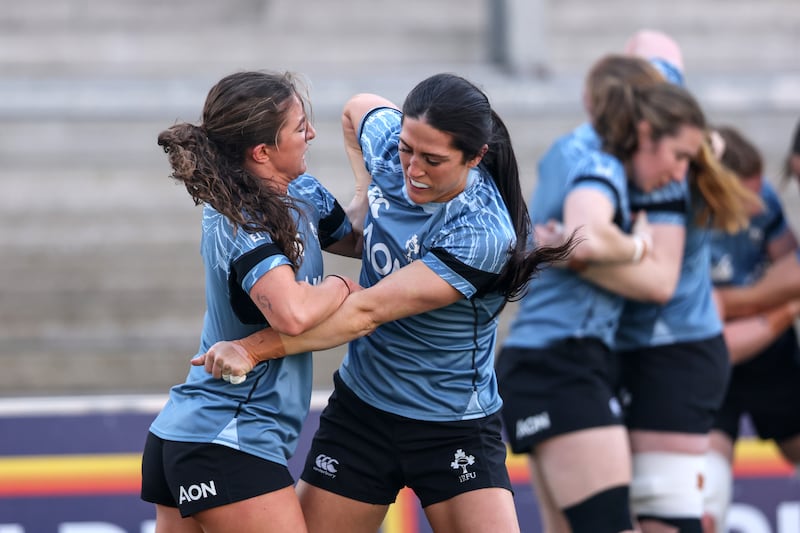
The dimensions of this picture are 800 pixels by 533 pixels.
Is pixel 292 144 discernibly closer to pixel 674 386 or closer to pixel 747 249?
pixel 674 386

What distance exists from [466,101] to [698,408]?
1699 mm

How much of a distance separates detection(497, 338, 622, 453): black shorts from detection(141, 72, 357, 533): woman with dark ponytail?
108cm

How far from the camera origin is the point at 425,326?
9.50 feet

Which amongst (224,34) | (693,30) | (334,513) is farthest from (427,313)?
(693,30)

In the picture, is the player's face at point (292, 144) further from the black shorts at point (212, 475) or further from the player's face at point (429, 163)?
the black shorts at point (212, 475)

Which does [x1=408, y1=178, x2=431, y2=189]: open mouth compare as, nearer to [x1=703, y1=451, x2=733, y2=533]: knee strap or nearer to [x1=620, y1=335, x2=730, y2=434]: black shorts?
[x1=620, y1=335, x2=730, y2=434]: black shorts

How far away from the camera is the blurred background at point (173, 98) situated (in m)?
6.65

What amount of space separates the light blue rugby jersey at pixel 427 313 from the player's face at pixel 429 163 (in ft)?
0.17

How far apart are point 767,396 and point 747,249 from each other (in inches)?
23.6

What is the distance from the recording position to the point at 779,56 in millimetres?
8820

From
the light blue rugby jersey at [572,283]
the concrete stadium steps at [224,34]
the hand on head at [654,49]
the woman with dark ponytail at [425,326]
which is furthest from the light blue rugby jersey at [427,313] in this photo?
the concrete stadium steps at [224,34]

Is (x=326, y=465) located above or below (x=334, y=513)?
above

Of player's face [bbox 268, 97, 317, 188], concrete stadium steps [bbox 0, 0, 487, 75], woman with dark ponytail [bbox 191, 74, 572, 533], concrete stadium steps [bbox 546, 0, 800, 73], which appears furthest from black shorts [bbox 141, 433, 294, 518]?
concrete stadium steps [bbox 546, 0, 800, 73]

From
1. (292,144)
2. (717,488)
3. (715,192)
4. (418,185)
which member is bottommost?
(717,488)
